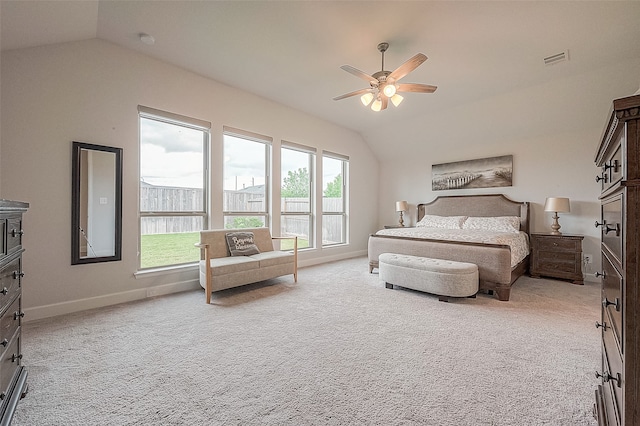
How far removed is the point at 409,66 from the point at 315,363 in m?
2.85

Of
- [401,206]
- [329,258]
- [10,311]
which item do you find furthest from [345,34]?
[401,206]

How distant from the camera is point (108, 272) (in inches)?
129

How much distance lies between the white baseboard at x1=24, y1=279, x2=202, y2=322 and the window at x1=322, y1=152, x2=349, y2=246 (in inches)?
121

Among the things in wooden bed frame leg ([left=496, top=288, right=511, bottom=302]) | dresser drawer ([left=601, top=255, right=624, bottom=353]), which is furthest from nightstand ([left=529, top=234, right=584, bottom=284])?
dresser drawer ([left=601, top=255, right=624, bottom=353])

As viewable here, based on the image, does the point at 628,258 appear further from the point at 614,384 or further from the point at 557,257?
the point at 557,257

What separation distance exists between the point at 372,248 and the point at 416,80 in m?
2.71

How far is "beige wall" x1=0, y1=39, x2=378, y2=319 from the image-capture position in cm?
279

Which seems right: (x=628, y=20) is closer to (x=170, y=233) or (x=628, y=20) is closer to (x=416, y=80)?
(x=416, y=80)

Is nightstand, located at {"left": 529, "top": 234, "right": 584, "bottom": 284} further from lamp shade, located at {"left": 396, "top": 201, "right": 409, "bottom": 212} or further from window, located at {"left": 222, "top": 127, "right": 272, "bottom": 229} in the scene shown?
window, located at {"left": 222, "top": 127, "right": 272, "bottom": 229}

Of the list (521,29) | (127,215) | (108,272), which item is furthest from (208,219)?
(521,29)

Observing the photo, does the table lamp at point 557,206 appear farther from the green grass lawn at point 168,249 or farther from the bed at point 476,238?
the green grass lawn at point 168,249

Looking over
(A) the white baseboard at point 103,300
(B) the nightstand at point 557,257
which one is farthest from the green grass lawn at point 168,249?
(B) the nightstand at point 557,257

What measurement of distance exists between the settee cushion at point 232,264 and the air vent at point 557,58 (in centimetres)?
457

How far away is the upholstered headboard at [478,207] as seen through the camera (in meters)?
5.26
